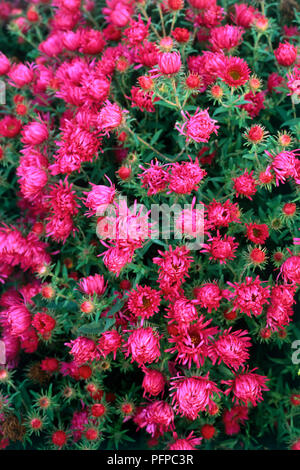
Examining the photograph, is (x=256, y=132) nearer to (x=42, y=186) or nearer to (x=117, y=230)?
(x=117, y=230)

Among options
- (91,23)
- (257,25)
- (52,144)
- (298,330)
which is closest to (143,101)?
A: (52,144)

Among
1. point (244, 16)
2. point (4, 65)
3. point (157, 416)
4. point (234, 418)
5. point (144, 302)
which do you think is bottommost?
point (234, 418)

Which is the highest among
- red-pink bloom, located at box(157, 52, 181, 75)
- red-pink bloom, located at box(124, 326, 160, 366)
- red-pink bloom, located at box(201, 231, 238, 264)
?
red-pink bloom, located at box(157, 52, 181, 75)

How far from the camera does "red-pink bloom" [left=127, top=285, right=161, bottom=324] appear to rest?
3.67 feet

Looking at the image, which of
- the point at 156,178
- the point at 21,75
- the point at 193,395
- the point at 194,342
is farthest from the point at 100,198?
the point at 21,75

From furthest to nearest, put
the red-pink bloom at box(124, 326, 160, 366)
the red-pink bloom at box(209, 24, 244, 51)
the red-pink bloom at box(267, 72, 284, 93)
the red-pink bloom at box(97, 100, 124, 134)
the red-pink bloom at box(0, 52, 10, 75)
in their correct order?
the red-pink bloom at box(0, 52, 10, 75)
the red-pink bloom at box(267, 72, 284, 93)
the red-pink bloom at box(209, 24, 244, 51)
the red-pink bloom at box(97, 100, 124, 134)
the red-pink bloom at box(124, 326, 160, 366)

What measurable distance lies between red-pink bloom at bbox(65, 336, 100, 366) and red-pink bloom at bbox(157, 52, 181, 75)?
824 millimetres

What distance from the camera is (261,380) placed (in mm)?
1217

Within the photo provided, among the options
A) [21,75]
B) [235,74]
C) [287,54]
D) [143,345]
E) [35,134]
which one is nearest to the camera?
[143,345]

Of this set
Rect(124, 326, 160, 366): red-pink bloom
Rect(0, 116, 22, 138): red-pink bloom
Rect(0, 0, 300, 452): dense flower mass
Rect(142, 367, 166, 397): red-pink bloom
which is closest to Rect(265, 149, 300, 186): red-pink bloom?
Rect(0, 0, 300, 452): dense flower mass

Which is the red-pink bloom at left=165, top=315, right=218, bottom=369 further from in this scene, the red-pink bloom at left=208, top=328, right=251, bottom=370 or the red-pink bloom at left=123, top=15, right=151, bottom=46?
the red-pink bloom at left=123, top=15, right=151, bottom=46

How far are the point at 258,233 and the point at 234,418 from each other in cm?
69

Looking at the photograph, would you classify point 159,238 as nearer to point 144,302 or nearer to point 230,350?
point 144,302

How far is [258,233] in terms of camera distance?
→ 121 centimetres
